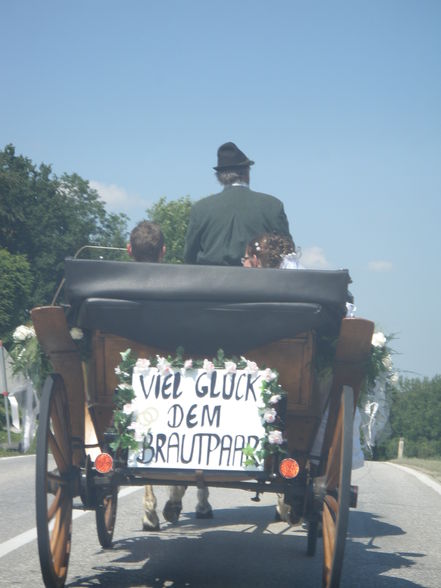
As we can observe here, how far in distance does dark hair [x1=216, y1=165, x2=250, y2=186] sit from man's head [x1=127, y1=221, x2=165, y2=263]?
90cm

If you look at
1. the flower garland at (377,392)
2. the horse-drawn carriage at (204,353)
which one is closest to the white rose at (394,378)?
the flower garland at (377,392)

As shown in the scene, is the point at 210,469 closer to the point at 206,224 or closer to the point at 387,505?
the point at 206,224

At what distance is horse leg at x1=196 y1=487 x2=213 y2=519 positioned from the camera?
9.39 metres

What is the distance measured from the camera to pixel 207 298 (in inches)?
230

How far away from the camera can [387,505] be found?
1218 centimetres

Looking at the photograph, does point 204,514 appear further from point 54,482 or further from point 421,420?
point 421,420

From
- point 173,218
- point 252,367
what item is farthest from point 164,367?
point 173,218

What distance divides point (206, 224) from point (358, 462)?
6.31ft

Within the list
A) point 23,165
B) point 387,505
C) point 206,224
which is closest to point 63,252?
point 23,165

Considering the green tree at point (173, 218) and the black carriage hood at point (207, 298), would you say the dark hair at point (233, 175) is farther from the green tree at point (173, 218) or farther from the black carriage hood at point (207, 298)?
the green tree at point (173, 218)

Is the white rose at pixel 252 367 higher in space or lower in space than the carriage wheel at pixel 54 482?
higher

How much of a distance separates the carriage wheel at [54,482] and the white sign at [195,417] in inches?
15.8

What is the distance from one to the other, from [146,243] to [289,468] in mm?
1946

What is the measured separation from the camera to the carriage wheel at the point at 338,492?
538 cm
